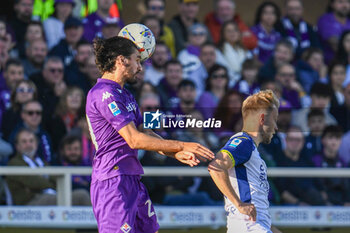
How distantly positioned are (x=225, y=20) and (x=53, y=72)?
2.51 metres

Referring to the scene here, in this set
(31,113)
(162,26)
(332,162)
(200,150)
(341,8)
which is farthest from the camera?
(341,8)

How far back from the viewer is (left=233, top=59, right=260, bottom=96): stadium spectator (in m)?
9.74

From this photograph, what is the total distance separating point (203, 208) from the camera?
9211mm

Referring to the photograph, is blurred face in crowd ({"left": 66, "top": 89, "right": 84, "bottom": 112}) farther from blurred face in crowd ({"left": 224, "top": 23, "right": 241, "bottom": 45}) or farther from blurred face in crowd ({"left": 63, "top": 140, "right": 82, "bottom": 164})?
blurred face in crowd ({"left": 224, "top": 23, "right": 241, "bottom": 45})

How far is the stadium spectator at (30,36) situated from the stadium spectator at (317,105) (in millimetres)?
3547

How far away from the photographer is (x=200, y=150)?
4387 mm

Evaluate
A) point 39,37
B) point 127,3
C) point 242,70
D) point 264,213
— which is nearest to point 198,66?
point 242,70

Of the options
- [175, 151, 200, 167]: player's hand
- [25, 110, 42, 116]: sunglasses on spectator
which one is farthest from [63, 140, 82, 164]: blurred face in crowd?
[175, 151, 200, 167]: player's hand

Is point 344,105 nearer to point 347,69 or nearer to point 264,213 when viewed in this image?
point 347,69

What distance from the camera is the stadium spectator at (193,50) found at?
992 centimetres

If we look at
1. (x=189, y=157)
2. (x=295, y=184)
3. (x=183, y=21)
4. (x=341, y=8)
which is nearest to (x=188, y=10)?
(x=183, y=21)

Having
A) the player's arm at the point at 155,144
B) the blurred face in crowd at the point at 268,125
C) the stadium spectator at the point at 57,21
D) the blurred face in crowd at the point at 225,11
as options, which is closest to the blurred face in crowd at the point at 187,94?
the blurred face in crowd at the point at 225,11

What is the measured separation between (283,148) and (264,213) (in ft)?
16.8

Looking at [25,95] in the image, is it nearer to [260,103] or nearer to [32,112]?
[32,112]
